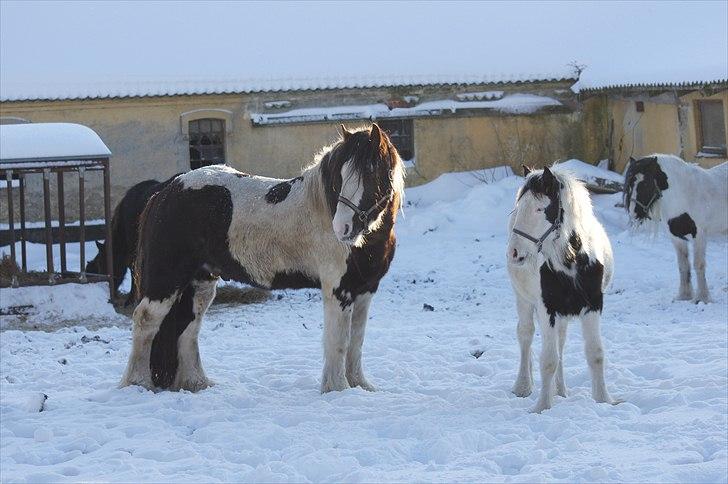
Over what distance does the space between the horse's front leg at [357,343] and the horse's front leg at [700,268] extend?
19.0 ft

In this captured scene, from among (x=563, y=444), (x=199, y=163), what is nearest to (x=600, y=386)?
(x=563, y=444)

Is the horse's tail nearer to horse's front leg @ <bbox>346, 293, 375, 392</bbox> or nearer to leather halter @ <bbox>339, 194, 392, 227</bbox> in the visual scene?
horse's front leg @ <bbox>346, 293, 375, 392</bbox>

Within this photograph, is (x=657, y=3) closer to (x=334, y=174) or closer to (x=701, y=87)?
(x=701, y=87)

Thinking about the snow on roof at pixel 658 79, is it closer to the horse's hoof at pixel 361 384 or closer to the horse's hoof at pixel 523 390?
Result: the horse's hoof at pixel 523 390

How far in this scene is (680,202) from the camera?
12.6 meters

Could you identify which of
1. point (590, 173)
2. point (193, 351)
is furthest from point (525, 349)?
point (590, 173)

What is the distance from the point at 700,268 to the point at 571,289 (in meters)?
5.76

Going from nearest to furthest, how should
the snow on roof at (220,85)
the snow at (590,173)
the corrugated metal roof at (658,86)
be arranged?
the corrugated metal roof at (658,86), the snow at (590,173), the snow on roof at (220,85)

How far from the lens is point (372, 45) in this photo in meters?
23.0

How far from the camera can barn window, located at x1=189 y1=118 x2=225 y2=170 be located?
2077 cm

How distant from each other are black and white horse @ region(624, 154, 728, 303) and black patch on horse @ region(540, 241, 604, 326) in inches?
223

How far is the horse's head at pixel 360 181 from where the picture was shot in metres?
7.35

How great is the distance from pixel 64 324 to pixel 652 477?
8424 mm

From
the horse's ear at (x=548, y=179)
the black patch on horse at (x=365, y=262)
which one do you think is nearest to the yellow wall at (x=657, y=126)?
the horse's ear at (x=548, y=179)
